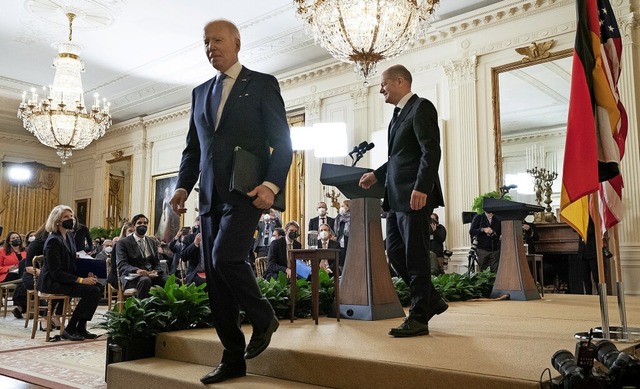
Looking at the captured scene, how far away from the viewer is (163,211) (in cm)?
1285

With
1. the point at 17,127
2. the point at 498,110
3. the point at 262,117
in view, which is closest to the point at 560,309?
the point at 262,117

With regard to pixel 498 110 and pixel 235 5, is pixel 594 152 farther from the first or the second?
pixel 235 5

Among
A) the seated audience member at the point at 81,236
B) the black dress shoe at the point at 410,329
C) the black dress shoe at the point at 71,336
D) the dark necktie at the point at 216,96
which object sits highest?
the dark necktie at the point at 216,96

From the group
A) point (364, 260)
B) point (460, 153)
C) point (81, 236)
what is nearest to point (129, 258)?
point (364, 260)

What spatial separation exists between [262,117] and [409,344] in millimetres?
1204

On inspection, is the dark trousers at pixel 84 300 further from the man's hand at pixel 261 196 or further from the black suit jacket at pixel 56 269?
the man's hand at pixel 261 196

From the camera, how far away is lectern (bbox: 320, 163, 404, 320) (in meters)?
3.63

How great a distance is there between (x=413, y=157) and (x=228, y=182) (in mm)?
1105

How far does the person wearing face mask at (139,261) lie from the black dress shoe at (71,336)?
0.60 m

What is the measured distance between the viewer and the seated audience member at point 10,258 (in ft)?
24.9

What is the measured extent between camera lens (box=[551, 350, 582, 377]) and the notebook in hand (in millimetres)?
1163

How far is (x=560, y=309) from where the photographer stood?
4387mm

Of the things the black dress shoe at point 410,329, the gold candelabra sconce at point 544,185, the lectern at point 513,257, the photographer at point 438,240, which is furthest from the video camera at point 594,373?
the gold candelabra sconce at point 544,185

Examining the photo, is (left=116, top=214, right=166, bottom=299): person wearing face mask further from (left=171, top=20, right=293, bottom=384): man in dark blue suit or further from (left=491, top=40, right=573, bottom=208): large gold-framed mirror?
(left=491, top=40, right=573, bottom=208): large gold-framed mirror
